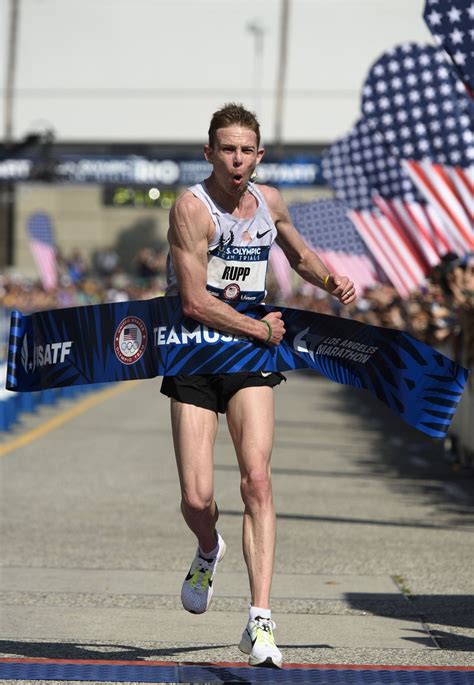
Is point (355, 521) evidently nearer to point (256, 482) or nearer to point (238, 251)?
point (256, 482)

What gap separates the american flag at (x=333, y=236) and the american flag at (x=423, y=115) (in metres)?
3.04

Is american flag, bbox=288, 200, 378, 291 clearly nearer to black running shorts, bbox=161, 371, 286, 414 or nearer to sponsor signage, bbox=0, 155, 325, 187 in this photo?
black running shorts, bbox=161, 371, 286, 414

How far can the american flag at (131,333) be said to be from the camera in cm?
664

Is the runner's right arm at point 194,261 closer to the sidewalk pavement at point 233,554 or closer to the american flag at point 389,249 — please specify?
the sidewalk pavement at point 233,554

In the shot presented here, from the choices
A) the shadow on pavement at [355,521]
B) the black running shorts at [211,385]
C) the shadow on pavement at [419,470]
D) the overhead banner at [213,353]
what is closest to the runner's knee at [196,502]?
the black running shorts at [211,385]

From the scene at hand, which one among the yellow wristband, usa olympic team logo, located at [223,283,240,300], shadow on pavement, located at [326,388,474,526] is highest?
usa olympic team logo, located at [223,283,240,300]

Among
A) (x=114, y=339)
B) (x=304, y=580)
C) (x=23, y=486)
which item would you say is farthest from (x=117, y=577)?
(x=23, y=486)

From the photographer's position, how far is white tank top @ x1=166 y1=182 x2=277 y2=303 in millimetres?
6332

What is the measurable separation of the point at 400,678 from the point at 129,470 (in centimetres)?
838

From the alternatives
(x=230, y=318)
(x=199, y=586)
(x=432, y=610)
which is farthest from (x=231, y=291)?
(x=432, y=610)

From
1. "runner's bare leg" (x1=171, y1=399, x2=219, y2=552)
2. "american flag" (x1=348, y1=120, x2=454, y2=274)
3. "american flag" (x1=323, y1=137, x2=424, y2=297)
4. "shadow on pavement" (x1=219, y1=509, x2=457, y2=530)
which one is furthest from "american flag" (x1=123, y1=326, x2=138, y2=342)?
"american flag" (x1=323, y1=137, x2=424, y2=297)

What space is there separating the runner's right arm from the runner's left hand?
0.42 meters

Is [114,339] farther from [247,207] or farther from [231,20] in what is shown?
→ [231,20]

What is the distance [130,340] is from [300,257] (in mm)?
745
